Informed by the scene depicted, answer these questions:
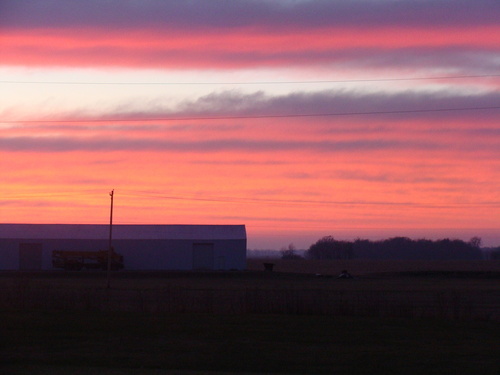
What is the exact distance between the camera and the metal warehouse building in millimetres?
71188

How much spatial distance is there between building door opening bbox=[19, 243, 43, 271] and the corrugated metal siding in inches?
34.2

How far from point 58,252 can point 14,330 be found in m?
49.0

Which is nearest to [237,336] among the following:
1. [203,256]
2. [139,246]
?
[203,256]

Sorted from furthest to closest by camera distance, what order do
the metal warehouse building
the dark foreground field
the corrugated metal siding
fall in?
the corrugated metal siding → the metal warehouse building → the dark foreground field

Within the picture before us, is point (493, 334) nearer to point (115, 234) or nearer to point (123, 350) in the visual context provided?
point (123, 350)

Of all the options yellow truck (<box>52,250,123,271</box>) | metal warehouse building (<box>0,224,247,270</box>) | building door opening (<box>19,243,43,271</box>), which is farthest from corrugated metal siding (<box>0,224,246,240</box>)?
yellow truck (<box>52,250,123,271</box>)

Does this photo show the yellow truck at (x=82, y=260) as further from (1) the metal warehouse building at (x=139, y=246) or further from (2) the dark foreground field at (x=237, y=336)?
(2) the dark foreground field at (x=237, y=336)

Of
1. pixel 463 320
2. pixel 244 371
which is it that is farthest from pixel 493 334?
pixel 244 371

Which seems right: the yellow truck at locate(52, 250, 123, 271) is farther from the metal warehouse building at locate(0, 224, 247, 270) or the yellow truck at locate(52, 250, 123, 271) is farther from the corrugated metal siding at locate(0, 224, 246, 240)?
the corrugated metal siding at locate(0, 224, 246, 240)

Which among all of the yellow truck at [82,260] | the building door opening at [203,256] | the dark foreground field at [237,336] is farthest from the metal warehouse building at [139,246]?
the dark foreground field at [237,336]

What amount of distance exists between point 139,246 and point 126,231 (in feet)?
8.95

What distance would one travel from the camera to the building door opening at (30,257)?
71062 millimetres

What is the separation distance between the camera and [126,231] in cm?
7419

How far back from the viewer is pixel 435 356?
17.9m
